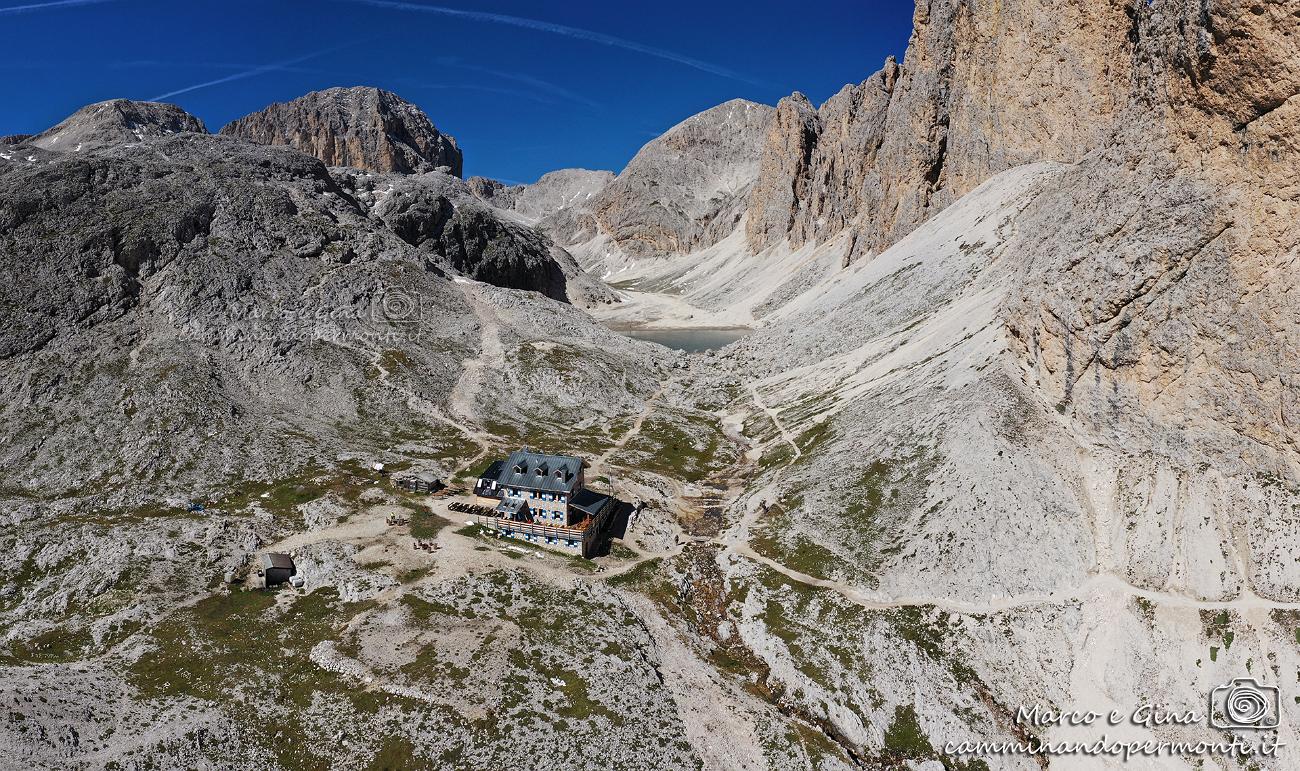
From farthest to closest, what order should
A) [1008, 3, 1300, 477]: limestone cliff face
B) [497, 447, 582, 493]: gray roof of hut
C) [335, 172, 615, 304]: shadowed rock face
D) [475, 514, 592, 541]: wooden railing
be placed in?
1. [335, 172, 615, 304]: shadowed rock face
2. [497, 447, 582, 493]: gray roof of hut
3. [475, 514, 592, 541]: wooden railing
4. [1008, 3, 1300, 477]: limestone cliff face

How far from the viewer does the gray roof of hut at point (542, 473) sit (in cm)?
6494

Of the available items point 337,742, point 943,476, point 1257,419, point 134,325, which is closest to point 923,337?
point 943,476

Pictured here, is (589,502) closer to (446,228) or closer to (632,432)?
(632,432)

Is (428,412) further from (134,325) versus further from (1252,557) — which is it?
(1252,557)

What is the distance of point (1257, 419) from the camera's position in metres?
53.7

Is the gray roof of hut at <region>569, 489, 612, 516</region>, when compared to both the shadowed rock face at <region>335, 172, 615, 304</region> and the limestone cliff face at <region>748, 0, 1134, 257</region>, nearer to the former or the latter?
the limestone cliff face at <region>748, 0, 1134, 257</region>

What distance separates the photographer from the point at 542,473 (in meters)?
66.0

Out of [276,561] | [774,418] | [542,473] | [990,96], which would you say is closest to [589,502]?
[542,473]

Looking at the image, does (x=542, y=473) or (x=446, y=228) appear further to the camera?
(x=446, y=228)

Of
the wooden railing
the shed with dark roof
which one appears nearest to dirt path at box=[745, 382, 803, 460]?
the wooden railing

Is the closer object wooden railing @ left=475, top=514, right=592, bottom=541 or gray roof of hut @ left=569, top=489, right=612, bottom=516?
wooden railing @ left=475, top=514, right=592, bottom=541

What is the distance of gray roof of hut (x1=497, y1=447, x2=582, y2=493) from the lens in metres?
64.9

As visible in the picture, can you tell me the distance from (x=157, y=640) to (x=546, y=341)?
8823 centimetres

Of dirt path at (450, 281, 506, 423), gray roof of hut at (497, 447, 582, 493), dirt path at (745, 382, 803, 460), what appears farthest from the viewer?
dirt path at (450, 281, 506, 423)
